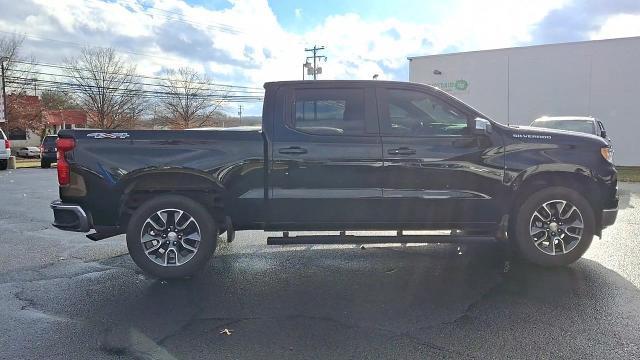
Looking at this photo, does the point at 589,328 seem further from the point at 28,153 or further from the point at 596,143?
the point at 28,153

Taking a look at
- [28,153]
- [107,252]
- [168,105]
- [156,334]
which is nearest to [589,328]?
[156,334]

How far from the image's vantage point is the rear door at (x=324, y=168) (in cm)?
512

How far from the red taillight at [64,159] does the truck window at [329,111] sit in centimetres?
223

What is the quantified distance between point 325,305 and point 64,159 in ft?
9.71

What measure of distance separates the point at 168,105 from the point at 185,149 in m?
57.8

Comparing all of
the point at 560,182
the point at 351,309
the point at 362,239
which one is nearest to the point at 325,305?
the point at 351,309

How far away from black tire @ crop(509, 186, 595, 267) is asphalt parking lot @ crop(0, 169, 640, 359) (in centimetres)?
17

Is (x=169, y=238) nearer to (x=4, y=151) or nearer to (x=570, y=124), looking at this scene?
(x=570, y=124)

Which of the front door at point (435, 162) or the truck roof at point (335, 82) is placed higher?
the truck roof at point (335, 82)

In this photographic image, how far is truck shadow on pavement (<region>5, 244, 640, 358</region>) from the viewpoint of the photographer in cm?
361

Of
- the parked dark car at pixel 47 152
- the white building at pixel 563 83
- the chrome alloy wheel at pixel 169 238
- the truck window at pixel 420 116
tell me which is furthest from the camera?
the parked dark car at pixel 47 152

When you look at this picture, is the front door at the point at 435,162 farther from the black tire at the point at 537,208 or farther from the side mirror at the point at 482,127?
the black tire at the point at 537,208

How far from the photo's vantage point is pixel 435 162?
520 cm

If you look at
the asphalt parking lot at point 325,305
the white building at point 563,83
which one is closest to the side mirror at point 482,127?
the asphalt parking lot at point 325,305
